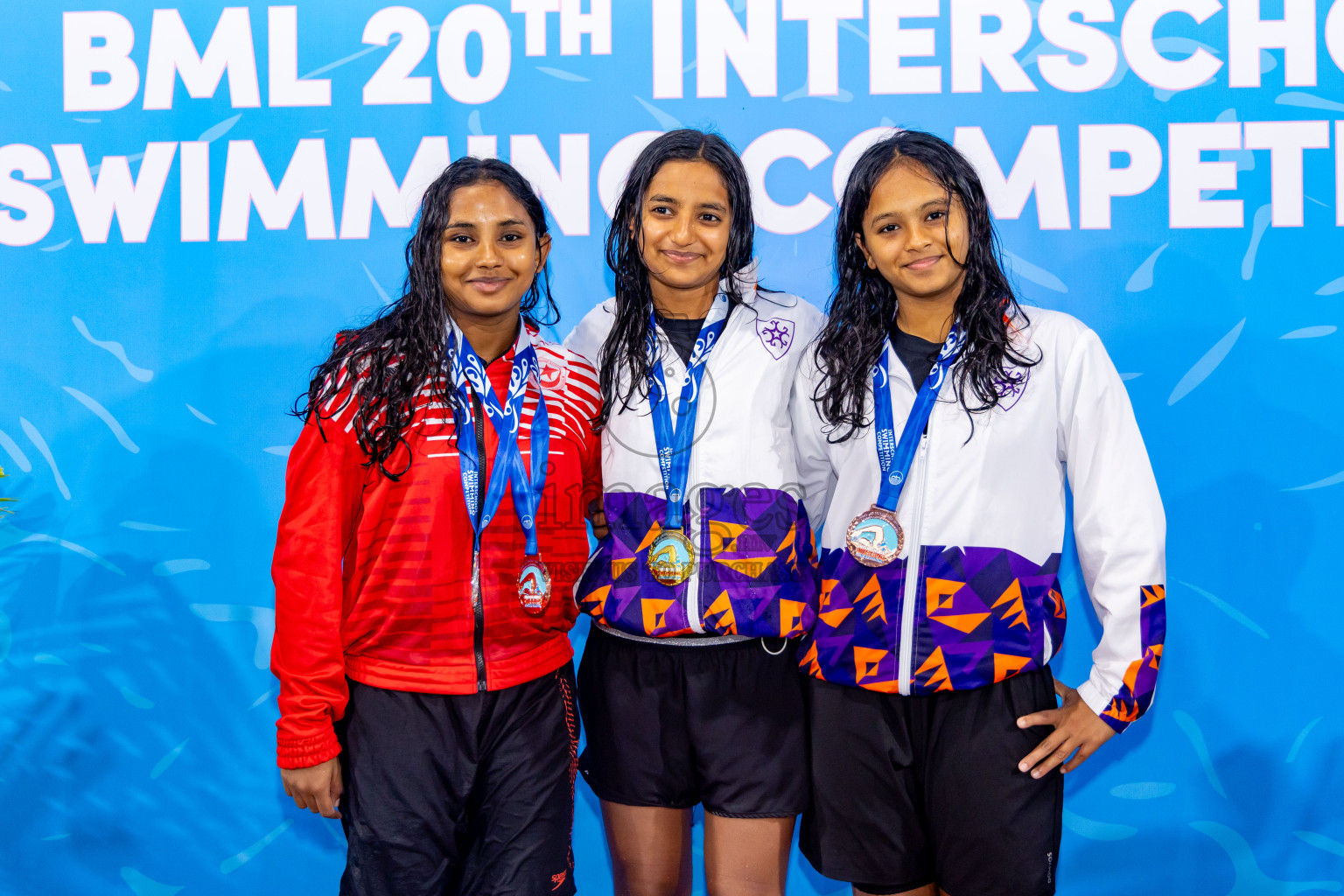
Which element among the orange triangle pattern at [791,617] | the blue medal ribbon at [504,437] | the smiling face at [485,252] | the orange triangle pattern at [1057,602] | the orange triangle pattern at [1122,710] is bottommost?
the orange triangle pattern at [1122,710]

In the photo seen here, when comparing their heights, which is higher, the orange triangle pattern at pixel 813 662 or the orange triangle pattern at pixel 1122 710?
the orange triangle pattern at pixel 813 662

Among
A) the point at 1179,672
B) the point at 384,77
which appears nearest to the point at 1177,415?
the point at 1179,672

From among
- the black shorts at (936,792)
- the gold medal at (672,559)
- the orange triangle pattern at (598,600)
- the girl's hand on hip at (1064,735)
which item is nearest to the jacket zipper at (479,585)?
the orange triangle pattern at (598,600)

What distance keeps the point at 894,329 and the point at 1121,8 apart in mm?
1563

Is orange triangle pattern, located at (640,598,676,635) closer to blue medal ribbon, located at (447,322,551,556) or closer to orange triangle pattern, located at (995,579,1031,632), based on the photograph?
blue medal ribbon, located at (447,322,551,556)

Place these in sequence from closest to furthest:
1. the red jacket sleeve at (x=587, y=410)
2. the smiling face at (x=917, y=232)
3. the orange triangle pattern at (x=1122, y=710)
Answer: the orange triangle pattern at (x=1122, y=710)
the smiling face at (x=917, y=232)
the red jacket sleeve at (x=587, y=410)

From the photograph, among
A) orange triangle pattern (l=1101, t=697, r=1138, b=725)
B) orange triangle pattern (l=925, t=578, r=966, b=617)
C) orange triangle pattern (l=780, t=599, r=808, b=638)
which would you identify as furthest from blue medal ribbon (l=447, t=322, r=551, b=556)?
orange triangle pattern (l=1101, t=697, r=1138, b=725)

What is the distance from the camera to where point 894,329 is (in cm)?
193

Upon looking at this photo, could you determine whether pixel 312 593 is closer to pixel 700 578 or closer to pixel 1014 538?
pixel 700 578

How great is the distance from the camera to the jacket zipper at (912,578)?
1.74 metres

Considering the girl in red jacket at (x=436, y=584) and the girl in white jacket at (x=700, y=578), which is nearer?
the girl in red jacket at (x=436, y=584)

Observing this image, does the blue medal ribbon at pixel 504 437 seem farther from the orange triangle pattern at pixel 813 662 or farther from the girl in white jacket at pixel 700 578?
the orange triangle pattern at pixel 813 662

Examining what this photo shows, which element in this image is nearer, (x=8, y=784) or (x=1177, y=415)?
(x=1177, y=415)

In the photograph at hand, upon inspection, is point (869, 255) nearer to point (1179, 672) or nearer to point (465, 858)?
point (465, 858)
